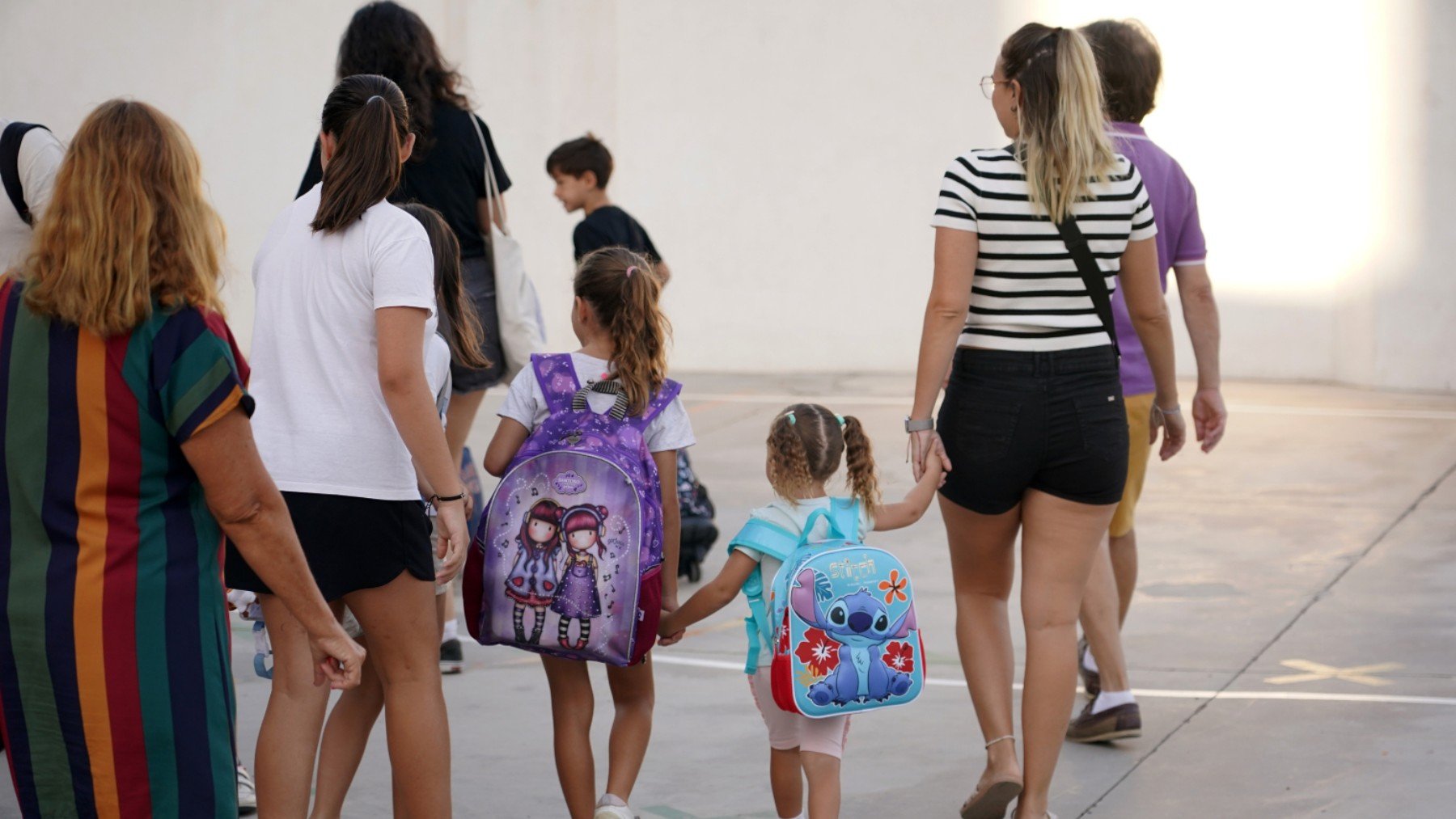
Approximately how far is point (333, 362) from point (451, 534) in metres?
0.41

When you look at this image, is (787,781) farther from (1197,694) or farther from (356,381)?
(1197,694)

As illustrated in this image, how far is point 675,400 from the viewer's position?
3621 mm

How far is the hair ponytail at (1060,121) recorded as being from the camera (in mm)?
3500

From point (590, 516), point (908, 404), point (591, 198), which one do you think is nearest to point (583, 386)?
point (590, 516)

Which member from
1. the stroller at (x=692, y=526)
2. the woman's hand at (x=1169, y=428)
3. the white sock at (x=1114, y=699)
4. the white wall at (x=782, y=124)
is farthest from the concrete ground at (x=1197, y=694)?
the white wall at (x=782, y=124)

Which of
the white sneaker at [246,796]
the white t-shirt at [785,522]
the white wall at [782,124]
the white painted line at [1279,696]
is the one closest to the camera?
the white t-shirt at [785,522]

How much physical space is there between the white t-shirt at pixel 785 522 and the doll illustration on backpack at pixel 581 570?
12.4 inches

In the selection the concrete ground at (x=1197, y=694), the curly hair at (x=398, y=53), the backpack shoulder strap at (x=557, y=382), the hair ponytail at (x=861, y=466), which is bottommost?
the concrete ground at (x=1197, y=694)

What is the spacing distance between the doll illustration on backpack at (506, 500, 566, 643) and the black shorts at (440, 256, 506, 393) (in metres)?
1.51

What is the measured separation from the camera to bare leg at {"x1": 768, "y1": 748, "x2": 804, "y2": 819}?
3586 millimetres

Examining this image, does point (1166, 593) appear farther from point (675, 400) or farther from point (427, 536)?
Answer: point (427, 536)

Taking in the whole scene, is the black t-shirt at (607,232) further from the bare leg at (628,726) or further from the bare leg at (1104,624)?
the bare leg at (628,726)

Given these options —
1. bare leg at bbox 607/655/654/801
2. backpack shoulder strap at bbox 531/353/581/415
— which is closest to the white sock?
bare leg at bbox 607/655/654/801

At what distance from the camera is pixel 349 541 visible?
310 centimetres
